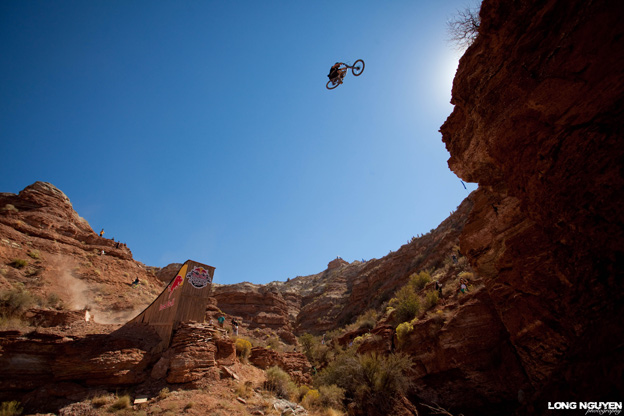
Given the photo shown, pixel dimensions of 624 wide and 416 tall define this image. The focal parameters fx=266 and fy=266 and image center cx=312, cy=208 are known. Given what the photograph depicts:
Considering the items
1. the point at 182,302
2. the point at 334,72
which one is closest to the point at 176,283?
the point at 182,302

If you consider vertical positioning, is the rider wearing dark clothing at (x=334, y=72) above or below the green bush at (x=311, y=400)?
above

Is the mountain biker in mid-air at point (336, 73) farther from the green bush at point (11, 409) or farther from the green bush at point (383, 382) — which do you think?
the green bush at point (11, 409)

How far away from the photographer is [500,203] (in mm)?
8008

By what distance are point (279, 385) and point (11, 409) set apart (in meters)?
9.57

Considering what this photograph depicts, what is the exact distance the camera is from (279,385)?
13.3 metres

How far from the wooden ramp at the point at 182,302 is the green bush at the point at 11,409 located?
183 inches

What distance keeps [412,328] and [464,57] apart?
1339 centimetres

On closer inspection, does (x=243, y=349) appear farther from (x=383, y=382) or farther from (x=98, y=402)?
(x=383, y=382)

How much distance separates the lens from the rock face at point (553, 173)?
14.1 ft

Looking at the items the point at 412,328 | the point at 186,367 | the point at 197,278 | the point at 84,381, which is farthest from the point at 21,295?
the point at 412,328

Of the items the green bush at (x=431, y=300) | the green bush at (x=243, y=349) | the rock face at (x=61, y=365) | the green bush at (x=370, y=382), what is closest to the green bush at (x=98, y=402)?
the rock face at (x=61, y=365)

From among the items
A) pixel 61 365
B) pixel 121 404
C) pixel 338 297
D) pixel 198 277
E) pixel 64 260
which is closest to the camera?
pixel 121 404

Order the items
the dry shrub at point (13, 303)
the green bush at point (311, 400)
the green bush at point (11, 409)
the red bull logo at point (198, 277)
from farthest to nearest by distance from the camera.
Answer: the red bull logo at point (198, 277) < the green bush at point (311, 400) < the dry shrub at point (13, 303) < the green bush at point (11, 409)

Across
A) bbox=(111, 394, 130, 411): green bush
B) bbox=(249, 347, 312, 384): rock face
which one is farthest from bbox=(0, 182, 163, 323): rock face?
bbox=(111, 394, 130, 411): green bush
